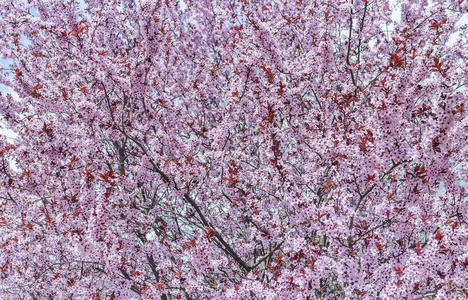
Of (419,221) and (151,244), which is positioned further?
(151,244)

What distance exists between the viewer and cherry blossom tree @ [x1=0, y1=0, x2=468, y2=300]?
380 centimetres

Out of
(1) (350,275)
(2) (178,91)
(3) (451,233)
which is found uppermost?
(2) (178,91)

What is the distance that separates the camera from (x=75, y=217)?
177 inches

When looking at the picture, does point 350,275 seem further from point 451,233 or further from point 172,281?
point 172,281

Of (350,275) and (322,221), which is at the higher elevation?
(322,221)

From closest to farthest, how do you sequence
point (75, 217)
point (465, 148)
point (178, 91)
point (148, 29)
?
1. point (75, 217)
2. point (148, 29)
3. point (465, 148)
4. point (178, 91)

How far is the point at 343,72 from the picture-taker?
285 inches

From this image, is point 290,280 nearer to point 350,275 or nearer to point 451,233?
point 350,275

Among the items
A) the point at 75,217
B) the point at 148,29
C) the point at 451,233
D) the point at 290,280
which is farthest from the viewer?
the point at 148,29

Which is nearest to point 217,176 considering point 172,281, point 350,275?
point 172,281

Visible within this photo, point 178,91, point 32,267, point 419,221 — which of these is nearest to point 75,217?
point 32,267

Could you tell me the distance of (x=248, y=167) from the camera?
6.75 metres

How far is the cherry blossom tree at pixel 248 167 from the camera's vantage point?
12.5 ft

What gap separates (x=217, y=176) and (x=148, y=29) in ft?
11.7
